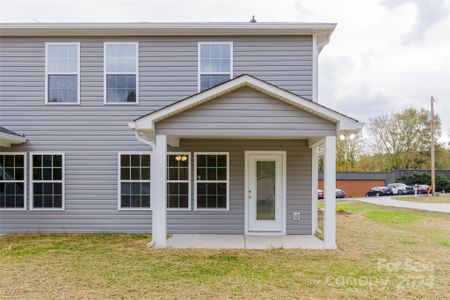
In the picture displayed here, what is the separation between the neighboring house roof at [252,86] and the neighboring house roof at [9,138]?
340 centimetres

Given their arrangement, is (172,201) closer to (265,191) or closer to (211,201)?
(211,201)

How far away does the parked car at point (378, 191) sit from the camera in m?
32.8

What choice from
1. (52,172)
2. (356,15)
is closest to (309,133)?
(52,172)

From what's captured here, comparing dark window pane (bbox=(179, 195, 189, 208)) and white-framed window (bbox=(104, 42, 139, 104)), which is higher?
white-framed window (bbox=(104, 42, 139, 104))

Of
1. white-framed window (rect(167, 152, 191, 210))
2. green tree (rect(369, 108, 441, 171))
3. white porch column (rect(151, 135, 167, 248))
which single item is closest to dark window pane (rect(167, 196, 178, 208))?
white-framed window (rect(167, 152, 191, 210))

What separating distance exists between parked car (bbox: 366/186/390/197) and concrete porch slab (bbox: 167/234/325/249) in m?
27.9

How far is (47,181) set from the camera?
8.66 meters

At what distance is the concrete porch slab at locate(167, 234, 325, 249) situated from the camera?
7.14 meters

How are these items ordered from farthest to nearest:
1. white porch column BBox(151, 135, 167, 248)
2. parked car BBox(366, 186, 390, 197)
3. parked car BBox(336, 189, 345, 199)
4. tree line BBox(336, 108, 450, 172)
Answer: tree line BBox(336, 108, 450, 172) < parked car BBox(366, 186, 390, 197) < parked car BBox(336, 189, 345, 199) < white porch column BBox(151, 135, 167, 248)

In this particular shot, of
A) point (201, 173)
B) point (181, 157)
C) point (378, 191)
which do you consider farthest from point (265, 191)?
point (378, 191)

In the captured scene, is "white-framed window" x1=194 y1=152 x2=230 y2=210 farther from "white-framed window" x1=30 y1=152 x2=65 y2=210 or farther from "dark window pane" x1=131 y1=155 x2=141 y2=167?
"white-framed window" x1=30 y1=152 x2=65 y2=210

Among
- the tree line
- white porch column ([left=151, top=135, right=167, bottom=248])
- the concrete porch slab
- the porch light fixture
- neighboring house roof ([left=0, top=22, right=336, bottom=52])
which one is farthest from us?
the tree line

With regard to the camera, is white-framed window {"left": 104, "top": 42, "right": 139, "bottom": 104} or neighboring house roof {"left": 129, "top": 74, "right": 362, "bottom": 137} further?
white-framed window {"left": 104, "top": 42, "right": 139, "bottom": 104}

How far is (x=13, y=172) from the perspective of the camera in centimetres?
868
